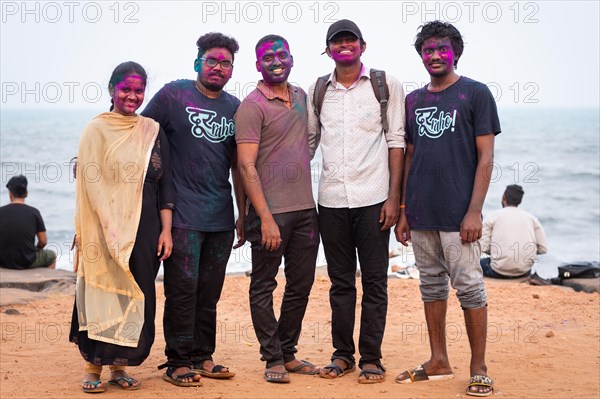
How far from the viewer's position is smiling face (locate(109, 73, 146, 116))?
5355 millimetres

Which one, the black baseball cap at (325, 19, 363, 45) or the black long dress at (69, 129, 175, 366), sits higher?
the black baseball cap at (325, 19, 363, 45)

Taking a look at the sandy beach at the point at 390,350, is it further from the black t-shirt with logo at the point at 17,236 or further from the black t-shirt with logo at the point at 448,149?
the black t-shirt with logo at the point at 17,236

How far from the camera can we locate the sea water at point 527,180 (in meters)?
18.1

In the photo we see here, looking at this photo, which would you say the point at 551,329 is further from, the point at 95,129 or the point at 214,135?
the point at 95,129

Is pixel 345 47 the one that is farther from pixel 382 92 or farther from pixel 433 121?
pixel 433 121

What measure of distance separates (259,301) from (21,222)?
6288 millimetres

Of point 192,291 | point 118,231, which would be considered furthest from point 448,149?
point 118,231

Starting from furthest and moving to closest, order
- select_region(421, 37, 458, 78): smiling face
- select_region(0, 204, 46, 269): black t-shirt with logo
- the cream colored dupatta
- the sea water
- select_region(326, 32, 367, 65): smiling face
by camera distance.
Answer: the sea water < select_region(0, 204, 46, 269): black t-shirt with logo < select_region(326, 32, 367, 65): smiling face < select_region(421, 37, 458, 78): smiling face < the cream colored dupatta

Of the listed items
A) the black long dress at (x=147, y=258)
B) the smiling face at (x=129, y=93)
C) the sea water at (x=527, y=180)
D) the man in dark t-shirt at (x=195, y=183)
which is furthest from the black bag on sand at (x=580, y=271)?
the smiling face at (x=129, y=93)

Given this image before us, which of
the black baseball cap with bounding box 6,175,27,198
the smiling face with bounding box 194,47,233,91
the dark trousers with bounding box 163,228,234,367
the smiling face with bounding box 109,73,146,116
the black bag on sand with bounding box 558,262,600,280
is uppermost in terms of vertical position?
the smiling face with bounding box 194,47,233,91

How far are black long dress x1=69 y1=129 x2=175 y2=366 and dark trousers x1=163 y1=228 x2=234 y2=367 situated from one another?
14 centimetres

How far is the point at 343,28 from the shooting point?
18.1ft

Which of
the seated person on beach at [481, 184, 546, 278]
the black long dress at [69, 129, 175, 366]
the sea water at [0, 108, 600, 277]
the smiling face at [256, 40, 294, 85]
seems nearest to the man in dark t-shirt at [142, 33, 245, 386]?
the black long dress at [69, 129, 175, 366]

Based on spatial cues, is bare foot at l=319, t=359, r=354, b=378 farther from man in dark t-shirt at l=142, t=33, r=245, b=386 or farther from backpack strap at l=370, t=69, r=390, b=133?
backpack strap at l=370, t=69, r=390, b=133
